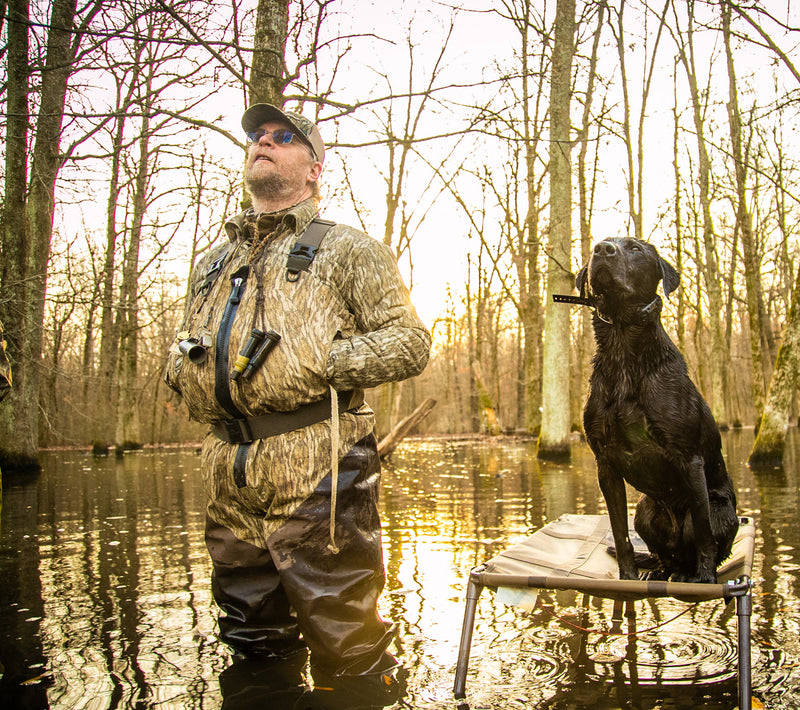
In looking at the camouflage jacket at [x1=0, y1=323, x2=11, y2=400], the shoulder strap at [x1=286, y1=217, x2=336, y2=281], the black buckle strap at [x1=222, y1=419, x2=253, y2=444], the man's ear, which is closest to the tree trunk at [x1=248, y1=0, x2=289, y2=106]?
the camouflage jacket at [x1=0, y1=323, x2=11, y2=400]

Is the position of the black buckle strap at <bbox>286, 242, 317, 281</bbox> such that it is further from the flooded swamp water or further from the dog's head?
the flooded swamp water

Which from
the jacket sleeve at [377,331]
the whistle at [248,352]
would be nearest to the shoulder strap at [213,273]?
the whistle at [248,352]

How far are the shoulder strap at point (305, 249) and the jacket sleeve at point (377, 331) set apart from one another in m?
0.17

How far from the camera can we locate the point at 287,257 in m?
3.09

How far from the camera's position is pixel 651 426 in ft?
9.46

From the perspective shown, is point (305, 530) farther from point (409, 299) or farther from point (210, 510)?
point (409, 299)

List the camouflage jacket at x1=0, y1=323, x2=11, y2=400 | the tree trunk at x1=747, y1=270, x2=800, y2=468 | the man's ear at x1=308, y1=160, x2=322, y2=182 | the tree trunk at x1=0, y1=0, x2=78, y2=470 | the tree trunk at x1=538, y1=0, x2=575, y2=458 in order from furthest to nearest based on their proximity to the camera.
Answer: the tree trunk at x1=538, y1=0, x2=575, y2=458, the tree trunk at x1=0, y1=0, x2=78, y2=470, the tree trunk at x1=747, y1=270, x2=800, y2=468, the camouflage jacket at x1=0, y1=323, x2=11, y2=400, the man's ear at x1=308, y1=160, x2=322, y2=182

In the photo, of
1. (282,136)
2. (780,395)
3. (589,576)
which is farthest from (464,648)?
(780,395)

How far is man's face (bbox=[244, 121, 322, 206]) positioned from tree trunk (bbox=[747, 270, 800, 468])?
10804 mm

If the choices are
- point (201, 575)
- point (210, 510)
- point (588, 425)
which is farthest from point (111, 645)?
point (588, 425)

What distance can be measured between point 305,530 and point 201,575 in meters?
2.92

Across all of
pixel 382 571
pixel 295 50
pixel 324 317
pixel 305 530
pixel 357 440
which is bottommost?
pixel 382 571

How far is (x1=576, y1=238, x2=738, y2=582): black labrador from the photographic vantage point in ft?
9.38

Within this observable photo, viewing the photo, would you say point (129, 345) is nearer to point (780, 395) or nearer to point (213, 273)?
point (780, 395)
